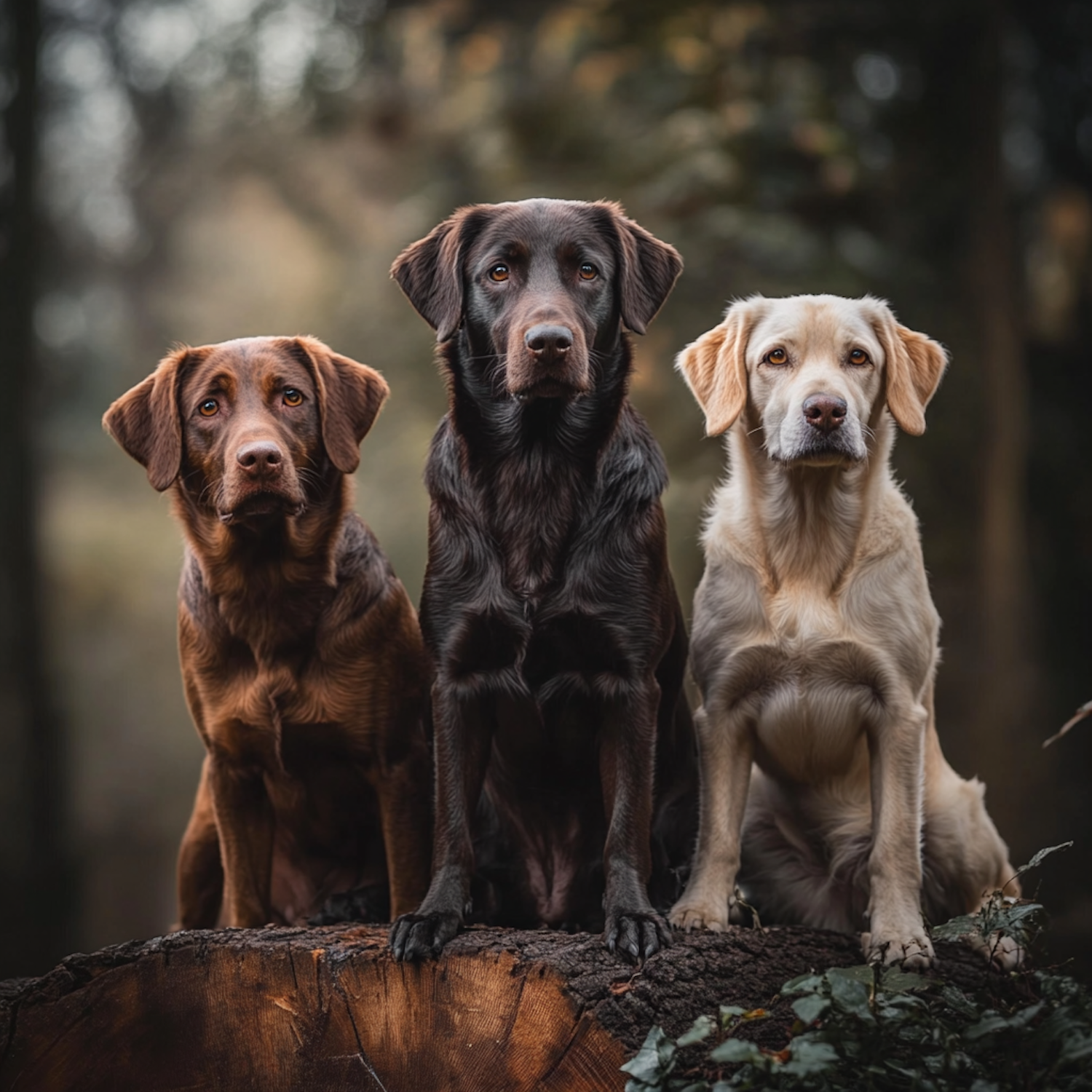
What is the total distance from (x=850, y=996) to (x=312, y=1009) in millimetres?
1288

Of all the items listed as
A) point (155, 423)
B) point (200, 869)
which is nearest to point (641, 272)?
point (155, 423)

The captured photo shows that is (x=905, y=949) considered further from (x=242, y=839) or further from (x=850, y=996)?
(x=242, y=839)

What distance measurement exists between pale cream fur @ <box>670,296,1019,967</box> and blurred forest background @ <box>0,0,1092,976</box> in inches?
126

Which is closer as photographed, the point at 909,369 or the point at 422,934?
the point at 422,934

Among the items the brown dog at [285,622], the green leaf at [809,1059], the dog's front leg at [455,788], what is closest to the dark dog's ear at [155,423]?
the brown dog at [285,622]

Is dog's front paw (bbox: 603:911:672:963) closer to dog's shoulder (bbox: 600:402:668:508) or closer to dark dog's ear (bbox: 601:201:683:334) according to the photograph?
dog's shoulder (bbox: 600:402:668:508)

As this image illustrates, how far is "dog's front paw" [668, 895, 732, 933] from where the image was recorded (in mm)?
3412

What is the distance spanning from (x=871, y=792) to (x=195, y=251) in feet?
27.1

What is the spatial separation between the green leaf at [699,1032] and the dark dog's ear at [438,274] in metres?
1.99

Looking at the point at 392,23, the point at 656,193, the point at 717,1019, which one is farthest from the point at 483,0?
the point at 717,1019

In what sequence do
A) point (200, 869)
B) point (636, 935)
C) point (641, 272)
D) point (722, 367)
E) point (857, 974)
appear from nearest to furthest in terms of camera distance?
point (857, 974)
point (636, 935)
point (641, 272)
point (722, 367)
point (200, 869)

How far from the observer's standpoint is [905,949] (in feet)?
10.8

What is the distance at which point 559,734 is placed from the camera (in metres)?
3.61

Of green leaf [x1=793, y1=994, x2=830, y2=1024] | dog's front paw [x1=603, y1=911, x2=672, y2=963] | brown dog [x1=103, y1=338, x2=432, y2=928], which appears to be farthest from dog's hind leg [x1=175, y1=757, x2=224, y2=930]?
green leaf [x1=793, y1=994, x2=830, y2=1024]
